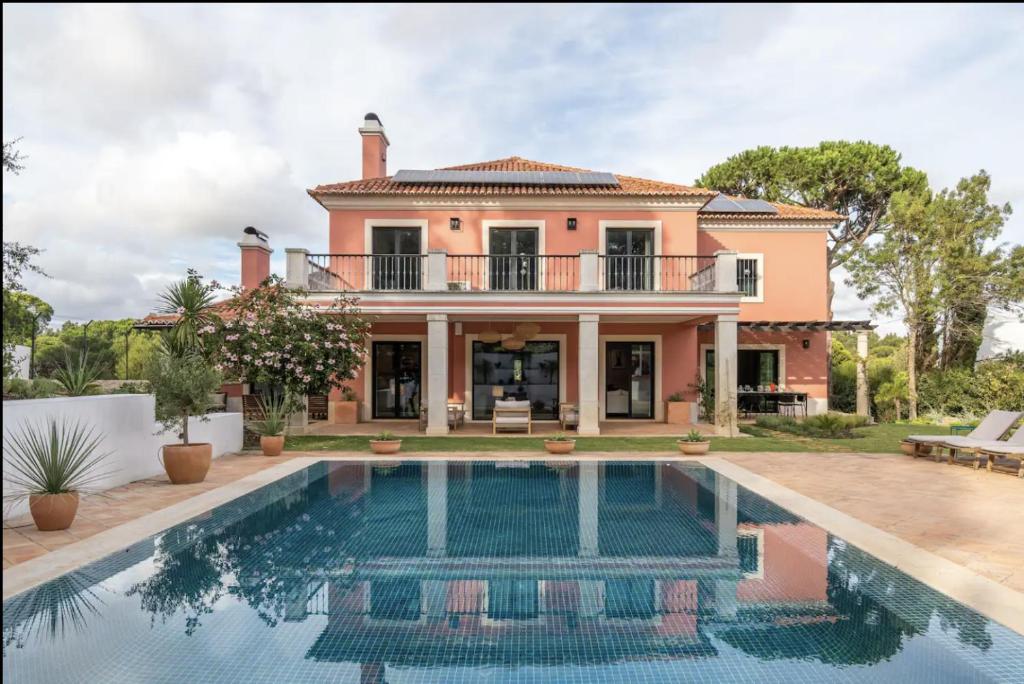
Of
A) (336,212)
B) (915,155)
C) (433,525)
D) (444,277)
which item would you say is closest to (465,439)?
(444,277)

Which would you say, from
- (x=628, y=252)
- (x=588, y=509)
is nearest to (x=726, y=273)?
(x=628, y=252)

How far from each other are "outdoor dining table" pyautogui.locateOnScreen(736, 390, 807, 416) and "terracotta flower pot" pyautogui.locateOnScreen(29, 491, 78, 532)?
57.2 feet

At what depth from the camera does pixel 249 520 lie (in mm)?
7383

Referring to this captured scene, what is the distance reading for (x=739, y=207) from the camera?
19.9m

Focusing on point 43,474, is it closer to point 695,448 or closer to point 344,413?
point 695,448

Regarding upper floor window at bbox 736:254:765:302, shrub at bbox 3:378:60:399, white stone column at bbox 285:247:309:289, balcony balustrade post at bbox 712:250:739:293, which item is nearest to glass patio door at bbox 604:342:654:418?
upper floor window at bbox 736:254:765:302

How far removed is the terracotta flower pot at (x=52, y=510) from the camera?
252 inches

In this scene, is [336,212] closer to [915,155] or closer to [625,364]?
[625,364]

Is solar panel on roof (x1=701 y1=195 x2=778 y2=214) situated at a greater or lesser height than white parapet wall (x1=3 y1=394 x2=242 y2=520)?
greater

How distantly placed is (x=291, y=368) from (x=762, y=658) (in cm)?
1076

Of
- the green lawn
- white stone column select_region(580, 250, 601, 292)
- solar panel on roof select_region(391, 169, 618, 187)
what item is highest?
solar panel on roof select_region(391, 169, 618, 187)

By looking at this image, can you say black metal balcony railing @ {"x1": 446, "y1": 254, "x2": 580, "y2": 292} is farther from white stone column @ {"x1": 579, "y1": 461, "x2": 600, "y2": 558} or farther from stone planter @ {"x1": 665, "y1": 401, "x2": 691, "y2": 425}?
white stone column @ {"x1": 579, "y1": 461, "x2": 600, "y2": 558}

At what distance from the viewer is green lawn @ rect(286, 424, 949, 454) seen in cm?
1274

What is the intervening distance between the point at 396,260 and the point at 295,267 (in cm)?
326
